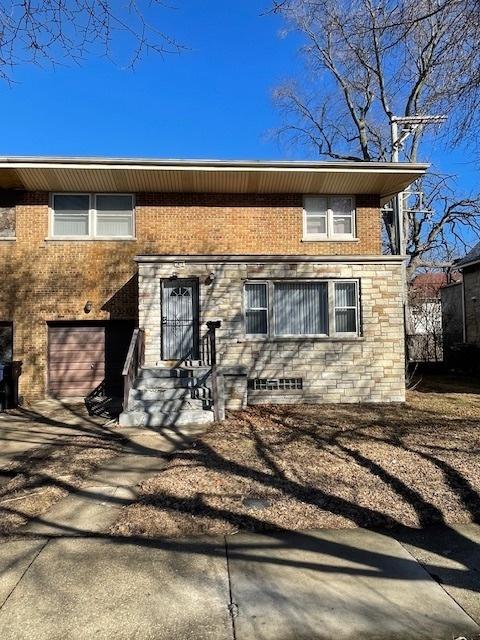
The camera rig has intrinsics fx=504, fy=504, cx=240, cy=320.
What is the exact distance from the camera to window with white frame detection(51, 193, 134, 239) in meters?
13.0

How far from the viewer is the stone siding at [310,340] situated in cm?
1145

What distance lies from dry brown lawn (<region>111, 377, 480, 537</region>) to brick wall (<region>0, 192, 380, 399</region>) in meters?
5.46

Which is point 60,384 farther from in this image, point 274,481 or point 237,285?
point 274,481

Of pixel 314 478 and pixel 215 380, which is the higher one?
pixel 215 380

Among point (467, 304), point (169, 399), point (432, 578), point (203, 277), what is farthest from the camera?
point (467, 304)

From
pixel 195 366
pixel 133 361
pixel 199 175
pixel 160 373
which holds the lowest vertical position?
pixel 160 373

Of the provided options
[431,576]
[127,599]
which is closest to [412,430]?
[431,576]

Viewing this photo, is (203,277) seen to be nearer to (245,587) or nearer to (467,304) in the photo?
(245,587)

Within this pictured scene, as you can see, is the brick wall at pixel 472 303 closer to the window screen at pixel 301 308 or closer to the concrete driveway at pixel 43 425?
the window screen at pixel 301 308

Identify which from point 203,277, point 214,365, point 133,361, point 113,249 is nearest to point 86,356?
point 113,249

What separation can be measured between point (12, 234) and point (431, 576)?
486 inches

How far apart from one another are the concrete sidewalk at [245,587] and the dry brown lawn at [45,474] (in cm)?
72

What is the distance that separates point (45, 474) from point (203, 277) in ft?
21.0

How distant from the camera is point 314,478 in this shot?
5.83 meters
